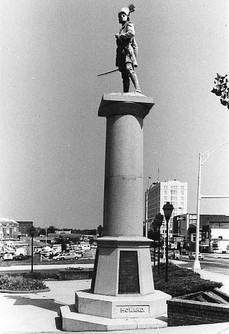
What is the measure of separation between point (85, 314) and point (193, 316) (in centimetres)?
263

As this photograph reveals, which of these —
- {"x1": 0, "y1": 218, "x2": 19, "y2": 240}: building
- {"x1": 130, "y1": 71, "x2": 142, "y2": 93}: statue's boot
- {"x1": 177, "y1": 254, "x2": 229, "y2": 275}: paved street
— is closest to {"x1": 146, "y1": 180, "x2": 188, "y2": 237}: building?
{"x1": 0, "y1": 218, "x2": 19, "y2": 240}: building

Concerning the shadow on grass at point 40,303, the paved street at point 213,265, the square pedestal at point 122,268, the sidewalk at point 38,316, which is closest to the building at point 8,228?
the paved street at point 213,265

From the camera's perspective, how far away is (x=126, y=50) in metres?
11.6

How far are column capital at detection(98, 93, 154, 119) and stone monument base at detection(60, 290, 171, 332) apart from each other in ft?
14.4

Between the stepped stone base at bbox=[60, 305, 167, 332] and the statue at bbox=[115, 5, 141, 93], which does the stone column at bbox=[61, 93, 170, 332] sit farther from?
the statue at bbox=[115, 5, 141, 93]

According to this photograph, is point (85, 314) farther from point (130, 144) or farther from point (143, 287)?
point (130, 144)

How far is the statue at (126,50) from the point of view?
11586 millimetres

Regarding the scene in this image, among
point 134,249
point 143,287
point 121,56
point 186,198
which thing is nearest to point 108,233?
point 134,249

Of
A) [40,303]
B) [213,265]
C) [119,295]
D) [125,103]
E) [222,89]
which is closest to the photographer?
[222,89]

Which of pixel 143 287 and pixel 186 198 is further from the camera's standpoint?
pixel 186 198

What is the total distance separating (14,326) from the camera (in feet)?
34.6

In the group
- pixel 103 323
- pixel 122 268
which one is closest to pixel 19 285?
pixel 122 268

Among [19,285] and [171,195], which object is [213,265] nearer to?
[19,285]

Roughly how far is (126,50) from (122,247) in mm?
4895
